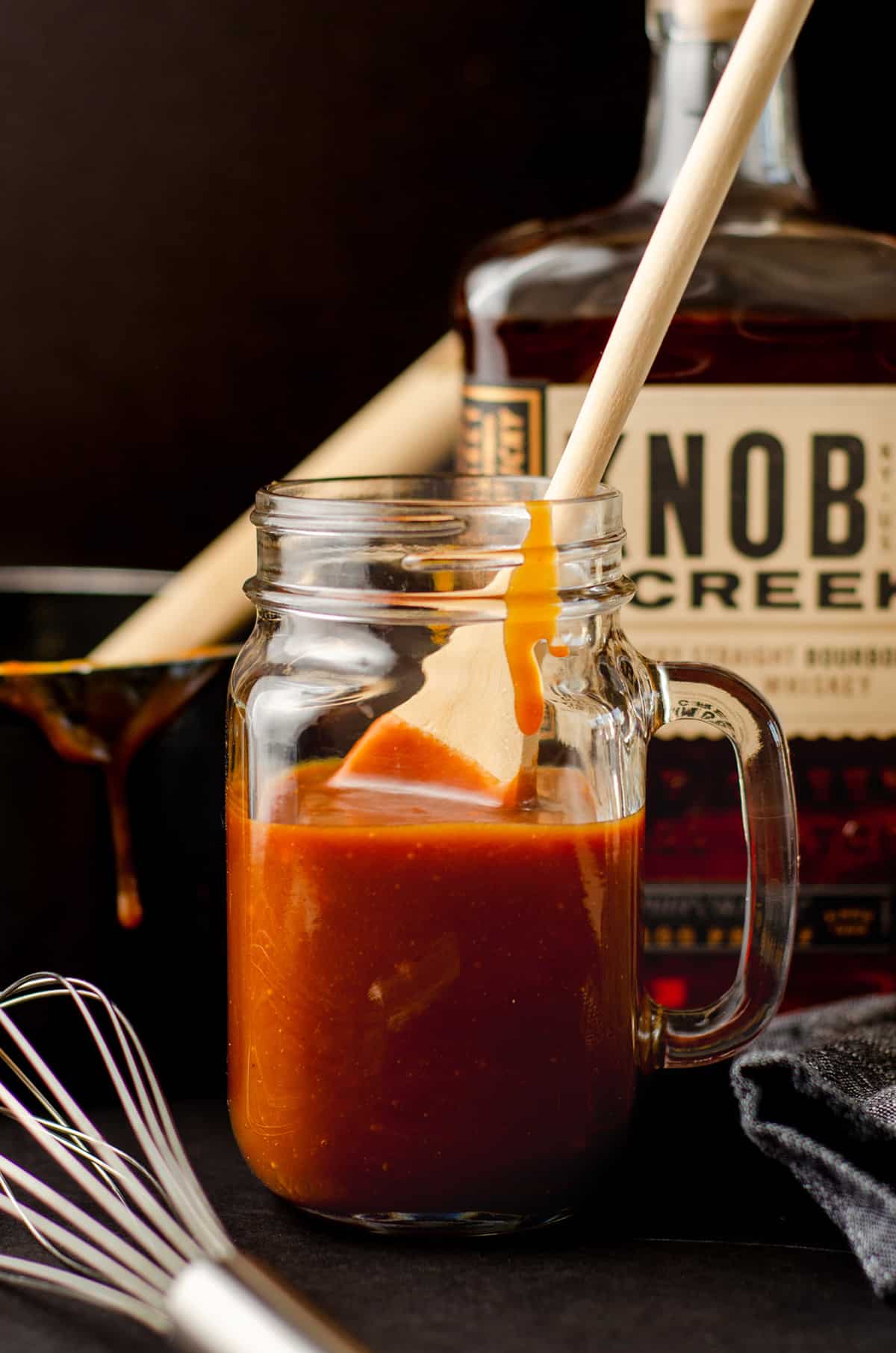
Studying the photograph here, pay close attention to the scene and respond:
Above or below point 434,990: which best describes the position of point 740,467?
above

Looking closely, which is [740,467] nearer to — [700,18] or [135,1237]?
[700,18]

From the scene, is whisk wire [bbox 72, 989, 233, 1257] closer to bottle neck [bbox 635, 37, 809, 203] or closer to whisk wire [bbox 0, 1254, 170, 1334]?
whisk wire [bbox 0, 1254, 170, 1334]

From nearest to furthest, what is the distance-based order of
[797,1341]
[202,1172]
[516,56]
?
[797,1341], [202,1172], [516,56]

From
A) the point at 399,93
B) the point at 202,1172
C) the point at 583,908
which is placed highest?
the point at 399,93

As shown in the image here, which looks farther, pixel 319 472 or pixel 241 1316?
pixel 319 472

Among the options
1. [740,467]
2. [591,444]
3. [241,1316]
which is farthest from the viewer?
[740,467]

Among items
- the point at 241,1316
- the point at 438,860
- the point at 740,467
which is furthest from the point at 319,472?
the point at 241,1316

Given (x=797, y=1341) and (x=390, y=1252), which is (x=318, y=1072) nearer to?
(x=390, y=1252)

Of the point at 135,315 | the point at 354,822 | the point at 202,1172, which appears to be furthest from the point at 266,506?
the point at 135,315
